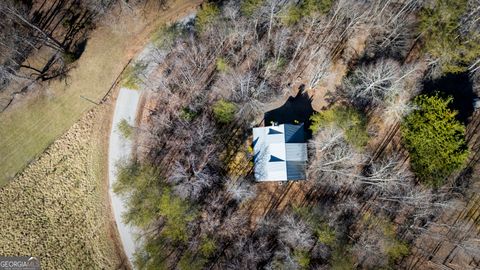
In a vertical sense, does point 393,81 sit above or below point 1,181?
above

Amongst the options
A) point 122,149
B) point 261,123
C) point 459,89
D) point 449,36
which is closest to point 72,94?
point 122,149

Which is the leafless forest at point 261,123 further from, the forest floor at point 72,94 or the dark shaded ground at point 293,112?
the forest floor at point 72,94

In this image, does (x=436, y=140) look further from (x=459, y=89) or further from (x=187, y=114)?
(x=187, y=114)

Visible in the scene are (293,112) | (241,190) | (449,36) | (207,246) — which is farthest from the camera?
(293,112)

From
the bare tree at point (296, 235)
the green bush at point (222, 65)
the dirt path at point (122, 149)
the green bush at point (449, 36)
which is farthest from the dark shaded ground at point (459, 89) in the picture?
the dirt path at point (122, 149)

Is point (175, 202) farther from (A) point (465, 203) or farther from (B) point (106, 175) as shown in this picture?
(A) point (465, 203)

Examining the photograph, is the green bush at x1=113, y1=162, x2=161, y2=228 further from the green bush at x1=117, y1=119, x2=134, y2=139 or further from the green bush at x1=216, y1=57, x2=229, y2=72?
the green bush at x1=216, y1=57, x2=229, y2=72

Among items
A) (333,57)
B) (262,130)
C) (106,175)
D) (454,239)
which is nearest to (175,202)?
(106,175)
